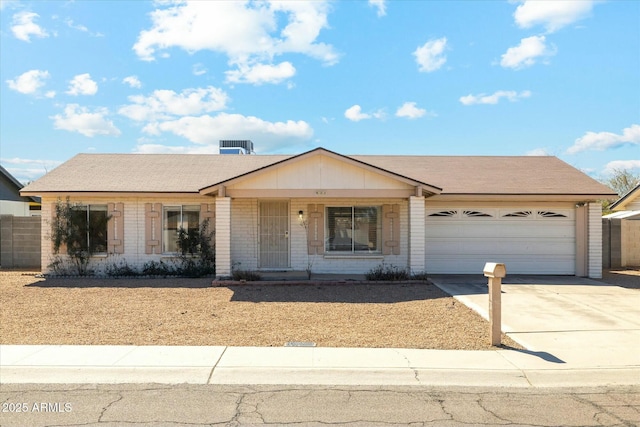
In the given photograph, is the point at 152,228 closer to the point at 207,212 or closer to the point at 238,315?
the point at 207,212

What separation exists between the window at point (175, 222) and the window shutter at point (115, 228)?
49.3 inches

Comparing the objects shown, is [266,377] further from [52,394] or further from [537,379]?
[537,379]

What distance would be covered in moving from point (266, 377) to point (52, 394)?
7.65 feet

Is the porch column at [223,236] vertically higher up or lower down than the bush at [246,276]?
higher up

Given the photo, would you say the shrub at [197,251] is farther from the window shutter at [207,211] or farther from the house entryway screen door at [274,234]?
the house entryway screen door at [274,234]

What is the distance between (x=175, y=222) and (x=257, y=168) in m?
3.12

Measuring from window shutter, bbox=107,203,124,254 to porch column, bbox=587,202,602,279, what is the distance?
46.9ft

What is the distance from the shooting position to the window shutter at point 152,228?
1526 cm

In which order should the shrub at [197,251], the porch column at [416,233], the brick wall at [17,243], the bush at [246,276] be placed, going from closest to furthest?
the bush at [246,276] < the porch column at [416,233] < the shrub at [197,251] < the brick wall at [17,243]

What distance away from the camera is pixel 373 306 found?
1034cm

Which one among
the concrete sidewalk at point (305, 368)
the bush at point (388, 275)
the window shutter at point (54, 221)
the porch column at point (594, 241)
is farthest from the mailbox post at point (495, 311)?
the window shutter at point (54, 221)

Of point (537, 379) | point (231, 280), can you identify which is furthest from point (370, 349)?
point (231, 280)

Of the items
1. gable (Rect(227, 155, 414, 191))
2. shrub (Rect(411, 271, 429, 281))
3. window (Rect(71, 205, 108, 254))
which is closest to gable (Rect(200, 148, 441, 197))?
gable (Rect(227, 155, 414, 191))

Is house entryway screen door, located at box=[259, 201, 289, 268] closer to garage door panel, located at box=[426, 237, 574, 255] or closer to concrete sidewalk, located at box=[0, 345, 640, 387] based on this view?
garage door panel, located at box=[426, 237, 574, 255]
